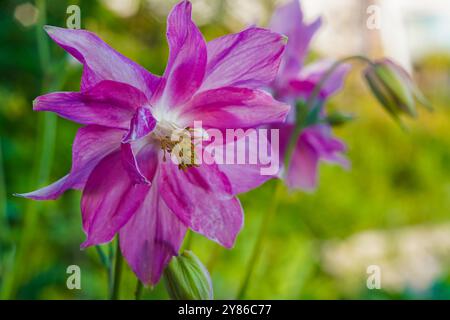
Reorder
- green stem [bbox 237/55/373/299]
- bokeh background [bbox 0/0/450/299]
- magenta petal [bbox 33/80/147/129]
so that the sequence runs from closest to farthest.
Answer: magenta petal [bbox 33/80/147/129] → green stem [bbox 237/55/373/299] → bokeh background [bbox 0/0/450/299]

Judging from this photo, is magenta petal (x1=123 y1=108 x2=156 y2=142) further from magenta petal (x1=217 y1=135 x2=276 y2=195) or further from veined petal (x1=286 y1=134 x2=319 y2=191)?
veined petal (x1=286 y1=134 x2=319 y2=191)

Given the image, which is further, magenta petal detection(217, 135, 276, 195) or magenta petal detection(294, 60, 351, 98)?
magenta petal detection(294, 60, 351, 98)

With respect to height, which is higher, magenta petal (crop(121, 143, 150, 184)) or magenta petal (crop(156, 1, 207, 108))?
magenta petal (crop(156, 1, 207, 108))

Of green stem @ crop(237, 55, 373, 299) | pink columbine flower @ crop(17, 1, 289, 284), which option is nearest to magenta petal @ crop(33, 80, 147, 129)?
pink columbine flower @ crop(17, 1, 289, 284)

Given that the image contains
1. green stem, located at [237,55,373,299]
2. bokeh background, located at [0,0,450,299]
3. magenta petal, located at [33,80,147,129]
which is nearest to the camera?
magenta petal, located at [33,80,147,129]

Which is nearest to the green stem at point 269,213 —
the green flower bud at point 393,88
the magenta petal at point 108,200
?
the green flower bud at point 393,88
